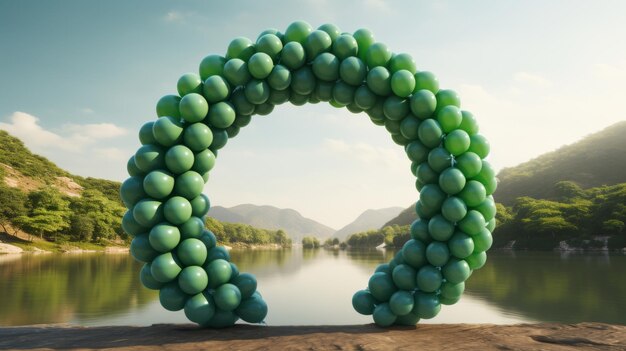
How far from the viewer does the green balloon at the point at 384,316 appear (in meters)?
5.80

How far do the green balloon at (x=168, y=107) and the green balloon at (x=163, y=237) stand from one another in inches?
67.0

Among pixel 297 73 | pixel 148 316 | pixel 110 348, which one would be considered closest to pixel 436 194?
pixel 297 73

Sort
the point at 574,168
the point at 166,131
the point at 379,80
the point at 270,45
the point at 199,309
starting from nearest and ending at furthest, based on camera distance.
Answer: the point at 199,309 → the point at 166,131 → the point at 379,80 → the point at 270,45 → the point at 574,168

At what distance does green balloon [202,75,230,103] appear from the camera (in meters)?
5.94

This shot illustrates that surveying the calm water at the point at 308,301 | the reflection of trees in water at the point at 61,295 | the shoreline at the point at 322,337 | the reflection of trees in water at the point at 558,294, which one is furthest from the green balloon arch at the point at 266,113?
the reflection of trees in water at the point at 558,294

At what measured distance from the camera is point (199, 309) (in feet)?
18.0

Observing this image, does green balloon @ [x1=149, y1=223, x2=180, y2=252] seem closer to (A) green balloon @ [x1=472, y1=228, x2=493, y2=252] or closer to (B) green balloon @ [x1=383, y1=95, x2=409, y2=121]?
(B) green balloon @ [x1=383, y1=95, x2=409, y2=121]

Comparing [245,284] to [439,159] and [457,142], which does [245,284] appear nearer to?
[439,159]

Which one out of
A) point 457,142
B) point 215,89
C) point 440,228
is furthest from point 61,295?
point 457,142

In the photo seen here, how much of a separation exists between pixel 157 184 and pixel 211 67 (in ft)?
6.87

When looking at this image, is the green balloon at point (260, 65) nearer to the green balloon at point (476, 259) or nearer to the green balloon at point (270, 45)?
the green balloon at point (270, 45)

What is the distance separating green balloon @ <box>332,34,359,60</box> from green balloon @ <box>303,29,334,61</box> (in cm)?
14

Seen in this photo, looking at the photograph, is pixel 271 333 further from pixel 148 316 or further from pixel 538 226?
pixel 538 226

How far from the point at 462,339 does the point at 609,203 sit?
2183 inches
